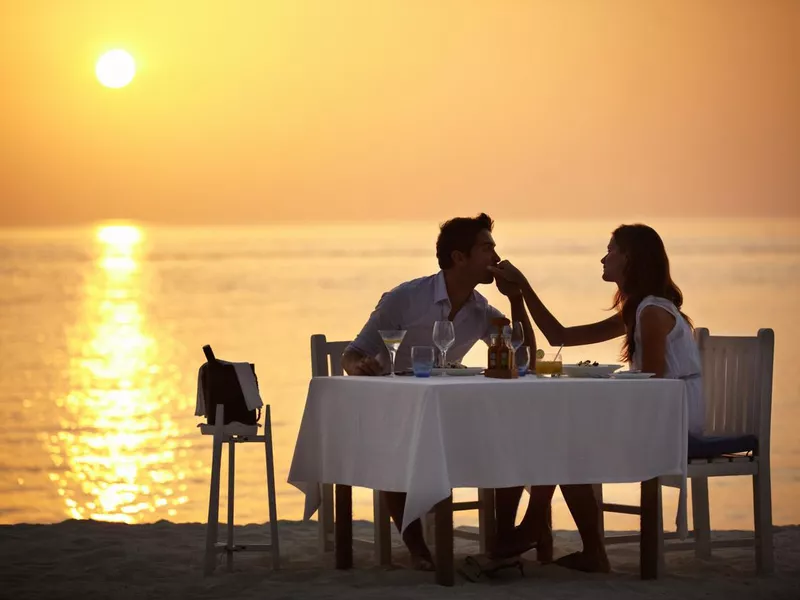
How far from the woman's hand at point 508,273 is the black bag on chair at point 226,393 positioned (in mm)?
1041

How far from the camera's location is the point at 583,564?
4.64 meters

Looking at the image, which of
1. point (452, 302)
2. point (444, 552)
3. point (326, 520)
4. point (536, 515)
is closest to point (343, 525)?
point (326, 520)

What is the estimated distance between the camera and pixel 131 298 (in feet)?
68.3

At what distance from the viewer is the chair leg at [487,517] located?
195 inches

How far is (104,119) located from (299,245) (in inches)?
280

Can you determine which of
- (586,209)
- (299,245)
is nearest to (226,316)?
(299,245)

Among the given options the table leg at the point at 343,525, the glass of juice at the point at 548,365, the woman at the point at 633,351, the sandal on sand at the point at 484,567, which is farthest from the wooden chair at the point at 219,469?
the glass of juice at the point at 548,365

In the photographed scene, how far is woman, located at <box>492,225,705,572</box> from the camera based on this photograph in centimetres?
457

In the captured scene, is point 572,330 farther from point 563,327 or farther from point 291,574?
point 291,574

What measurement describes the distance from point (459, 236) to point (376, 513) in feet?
3.44

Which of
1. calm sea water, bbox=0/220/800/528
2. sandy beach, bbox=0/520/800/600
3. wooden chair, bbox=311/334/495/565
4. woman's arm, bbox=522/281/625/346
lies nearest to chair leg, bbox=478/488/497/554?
wooden chair, bbox=311/334/495/565

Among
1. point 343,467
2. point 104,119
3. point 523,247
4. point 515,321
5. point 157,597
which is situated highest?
point 104,119

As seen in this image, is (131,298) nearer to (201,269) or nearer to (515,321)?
(201,269)

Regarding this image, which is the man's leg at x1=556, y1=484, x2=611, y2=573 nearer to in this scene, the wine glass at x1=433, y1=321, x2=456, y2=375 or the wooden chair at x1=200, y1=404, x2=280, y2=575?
the wine glass at x1=433, y1=321, x2=456, y2=375
